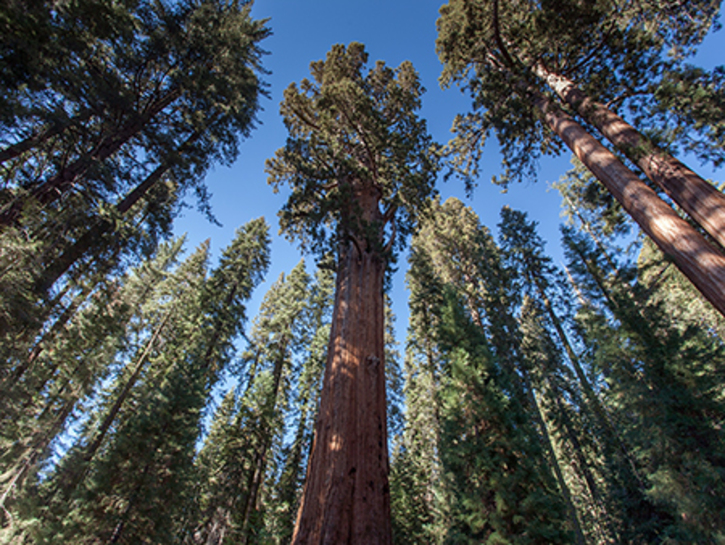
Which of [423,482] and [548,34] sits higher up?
[548,34]

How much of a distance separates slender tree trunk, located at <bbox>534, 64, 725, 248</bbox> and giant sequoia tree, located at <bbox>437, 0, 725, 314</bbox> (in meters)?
0.02

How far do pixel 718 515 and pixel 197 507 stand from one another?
19.4 meters

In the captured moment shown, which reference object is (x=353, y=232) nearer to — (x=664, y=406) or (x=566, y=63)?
(x=566, y=63)

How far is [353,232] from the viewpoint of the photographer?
6273 millimetres

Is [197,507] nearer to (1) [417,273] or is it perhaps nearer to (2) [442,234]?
(1) [417,273]

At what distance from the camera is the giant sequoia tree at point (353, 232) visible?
3.18 m

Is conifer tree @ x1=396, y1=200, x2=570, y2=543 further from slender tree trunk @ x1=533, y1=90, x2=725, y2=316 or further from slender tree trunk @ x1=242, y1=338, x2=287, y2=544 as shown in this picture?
slender tree trunk @ x1=242, y1=338, x2=287, y2=544

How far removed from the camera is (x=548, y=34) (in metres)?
8.35

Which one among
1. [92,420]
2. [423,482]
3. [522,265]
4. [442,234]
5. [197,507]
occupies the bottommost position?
[197,507]

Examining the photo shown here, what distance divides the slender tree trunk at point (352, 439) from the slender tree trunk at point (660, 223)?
4.58 meters

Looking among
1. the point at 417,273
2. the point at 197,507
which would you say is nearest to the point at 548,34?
the point at 417,273

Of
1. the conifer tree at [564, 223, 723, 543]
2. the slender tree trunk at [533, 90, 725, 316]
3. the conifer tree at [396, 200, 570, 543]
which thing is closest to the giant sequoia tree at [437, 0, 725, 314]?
the slender tree trunk at [533, 90, 725, 316]

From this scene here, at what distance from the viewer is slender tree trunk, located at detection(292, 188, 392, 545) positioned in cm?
295

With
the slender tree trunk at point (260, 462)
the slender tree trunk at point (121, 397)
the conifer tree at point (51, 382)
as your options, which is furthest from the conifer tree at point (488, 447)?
the slender tree trunk at point (121, 397)
